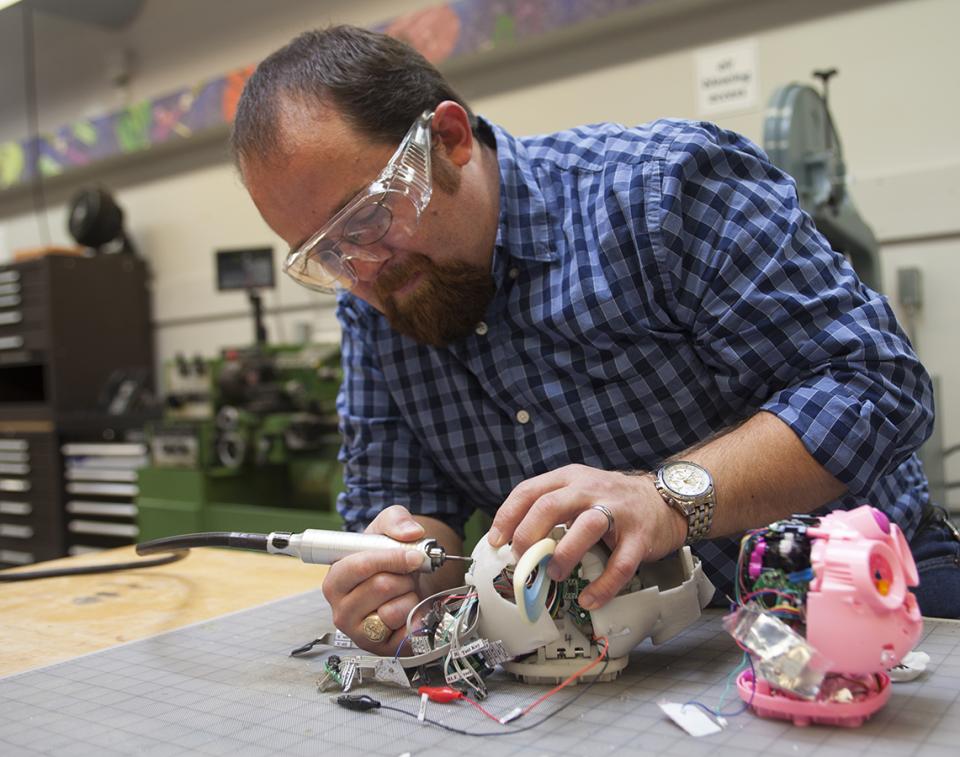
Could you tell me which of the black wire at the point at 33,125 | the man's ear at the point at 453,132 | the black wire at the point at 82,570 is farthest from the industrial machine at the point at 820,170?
the black wire at the point at 33,125

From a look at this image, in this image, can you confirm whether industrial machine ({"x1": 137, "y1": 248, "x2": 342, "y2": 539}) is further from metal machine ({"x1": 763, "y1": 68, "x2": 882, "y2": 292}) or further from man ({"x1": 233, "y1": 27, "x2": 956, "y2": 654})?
metal machine ({"x1": 763, "y1": 68, "x2": 882, "y2": 292})

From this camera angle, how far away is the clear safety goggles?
1.05m

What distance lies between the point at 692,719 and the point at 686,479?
0.83ft

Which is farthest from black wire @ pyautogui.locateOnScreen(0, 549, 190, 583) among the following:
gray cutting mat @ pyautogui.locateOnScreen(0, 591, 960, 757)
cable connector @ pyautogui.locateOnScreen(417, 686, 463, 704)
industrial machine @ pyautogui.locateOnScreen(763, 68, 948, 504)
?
industrial machine @ pyautogui.locateOnScreen(763, 68, 948, 504)

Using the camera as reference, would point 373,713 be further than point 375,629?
No

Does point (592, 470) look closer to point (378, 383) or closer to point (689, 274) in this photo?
point (689, 274)

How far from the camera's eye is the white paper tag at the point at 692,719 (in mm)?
676

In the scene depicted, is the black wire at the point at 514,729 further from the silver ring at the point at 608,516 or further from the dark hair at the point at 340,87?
the dark hair at the point at 340,87

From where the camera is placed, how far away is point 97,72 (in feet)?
14.2

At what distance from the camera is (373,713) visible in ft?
2.52

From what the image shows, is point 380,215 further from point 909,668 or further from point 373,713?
point 909,668

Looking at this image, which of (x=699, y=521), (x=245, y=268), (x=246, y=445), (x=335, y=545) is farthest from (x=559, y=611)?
(x=245, y=268)

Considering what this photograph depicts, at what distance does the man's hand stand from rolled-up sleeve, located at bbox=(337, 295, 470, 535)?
0.53m

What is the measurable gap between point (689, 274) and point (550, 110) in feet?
6.36
